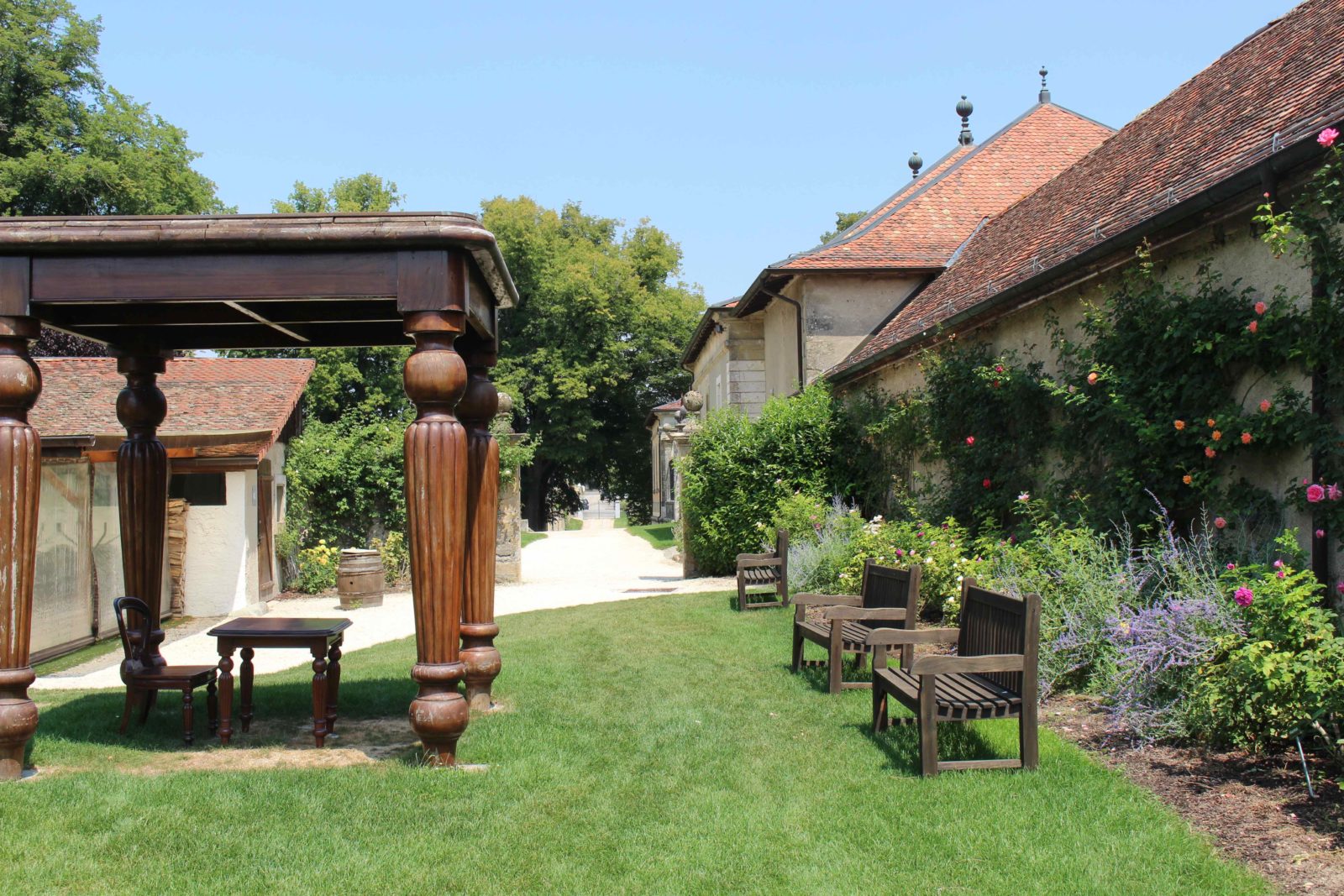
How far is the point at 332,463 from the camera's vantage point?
58.2 feet

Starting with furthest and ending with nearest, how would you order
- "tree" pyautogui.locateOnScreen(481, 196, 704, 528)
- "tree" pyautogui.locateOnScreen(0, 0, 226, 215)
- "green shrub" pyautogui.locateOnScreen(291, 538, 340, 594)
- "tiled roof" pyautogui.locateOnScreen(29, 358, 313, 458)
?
"tree" pyautogui.locateOnScreen(481, 196, 704, 528) < "tree" pyautogui.locateOnScreen(0, 0, 226, 215) < "green shrub" pyautogui.locateOnScreen(291, 538, 340, 594) < "tiled roof" pyautogui.locateOnScreen(29, 358, 313, 458)

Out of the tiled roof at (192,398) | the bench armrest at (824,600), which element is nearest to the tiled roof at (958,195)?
the tiled roof at (192,398)

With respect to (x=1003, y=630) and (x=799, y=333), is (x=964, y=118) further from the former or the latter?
(x=1003, y=630)

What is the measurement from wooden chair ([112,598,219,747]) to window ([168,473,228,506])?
29.1 feet

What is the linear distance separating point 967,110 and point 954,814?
75.0 feet

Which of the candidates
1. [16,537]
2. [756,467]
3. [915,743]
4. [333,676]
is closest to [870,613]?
[915,743]

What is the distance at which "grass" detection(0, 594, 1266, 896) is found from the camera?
12.8 feet

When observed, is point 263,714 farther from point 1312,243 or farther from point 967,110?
point 967,110

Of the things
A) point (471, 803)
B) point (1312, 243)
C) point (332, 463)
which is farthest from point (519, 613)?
point (1312, 243)

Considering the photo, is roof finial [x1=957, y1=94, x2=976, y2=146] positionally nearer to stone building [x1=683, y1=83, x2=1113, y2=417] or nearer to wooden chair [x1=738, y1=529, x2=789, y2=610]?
stone building [x1=683, y1=83, x2=1113, y2=417]

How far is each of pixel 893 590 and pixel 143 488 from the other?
5.27m

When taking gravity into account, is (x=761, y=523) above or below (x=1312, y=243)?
below

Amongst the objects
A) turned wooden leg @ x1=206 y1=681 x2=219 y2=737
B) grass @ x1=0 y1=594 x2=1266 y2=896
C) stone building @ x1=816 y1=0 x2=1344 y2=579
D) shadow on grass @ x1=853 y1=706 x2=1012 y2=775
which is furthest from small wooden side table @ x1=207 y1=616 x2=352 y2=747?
stone building @ x1=816 y1=0 x2=1344 y2=579

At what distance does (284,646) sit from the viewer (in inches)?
222
